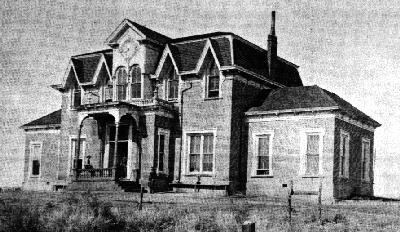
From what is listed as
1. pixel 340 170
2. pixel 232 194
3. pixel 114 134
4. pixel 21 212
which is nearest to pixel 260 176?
pixel 232 194

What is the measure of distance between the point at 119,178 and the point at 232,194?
5.74 metres

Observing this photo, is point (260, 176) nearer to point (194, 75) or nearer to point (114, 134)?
point (194, 75)

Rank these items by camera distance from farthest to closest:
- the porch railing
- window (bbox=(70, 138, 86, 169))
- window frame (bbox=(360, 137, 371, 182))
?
window (bbox=(70, 138, 86, 169))
window frame (bbox=(360, 137, 371, 182))
the porch railing

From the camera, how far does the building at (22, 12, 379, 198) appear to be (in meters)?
31.6

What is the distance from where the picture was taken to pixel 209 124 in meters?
34.1

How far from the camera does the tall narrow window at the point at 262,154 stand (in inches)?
1296

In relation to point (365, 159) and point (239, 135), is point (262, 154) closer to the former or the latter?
point (239, 135)

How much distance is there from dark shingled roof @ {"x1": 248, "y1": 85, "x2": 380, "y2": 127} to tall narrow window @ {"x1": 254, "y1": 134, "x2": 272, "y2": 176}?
56.1 inches

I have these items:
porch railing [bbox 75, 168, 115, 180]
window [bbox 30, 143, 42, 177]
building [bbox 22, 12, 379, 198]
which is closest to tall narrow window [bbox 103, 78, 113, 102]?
building [bbox 22, 12, 379, 198]

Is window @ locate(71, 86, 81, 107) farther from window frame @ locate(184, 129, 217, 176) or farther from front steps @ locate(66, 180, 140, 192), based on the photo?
window frame @ locate(184, 129, 217, 176)

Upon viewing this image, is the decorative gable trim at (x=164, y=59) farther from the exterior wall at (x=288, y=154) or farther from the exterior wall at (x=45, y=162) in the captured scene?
the exterior wall at (x=45, y=162)

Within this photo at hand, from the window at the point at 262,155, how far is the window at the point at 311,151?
2.08 m

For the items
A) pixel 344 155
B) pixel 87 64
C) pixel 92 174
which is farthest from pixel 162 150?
pixel 344 155

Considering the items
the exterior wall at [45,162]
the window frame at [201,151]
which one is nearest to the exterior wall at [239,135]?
the window frame at [201,151]
